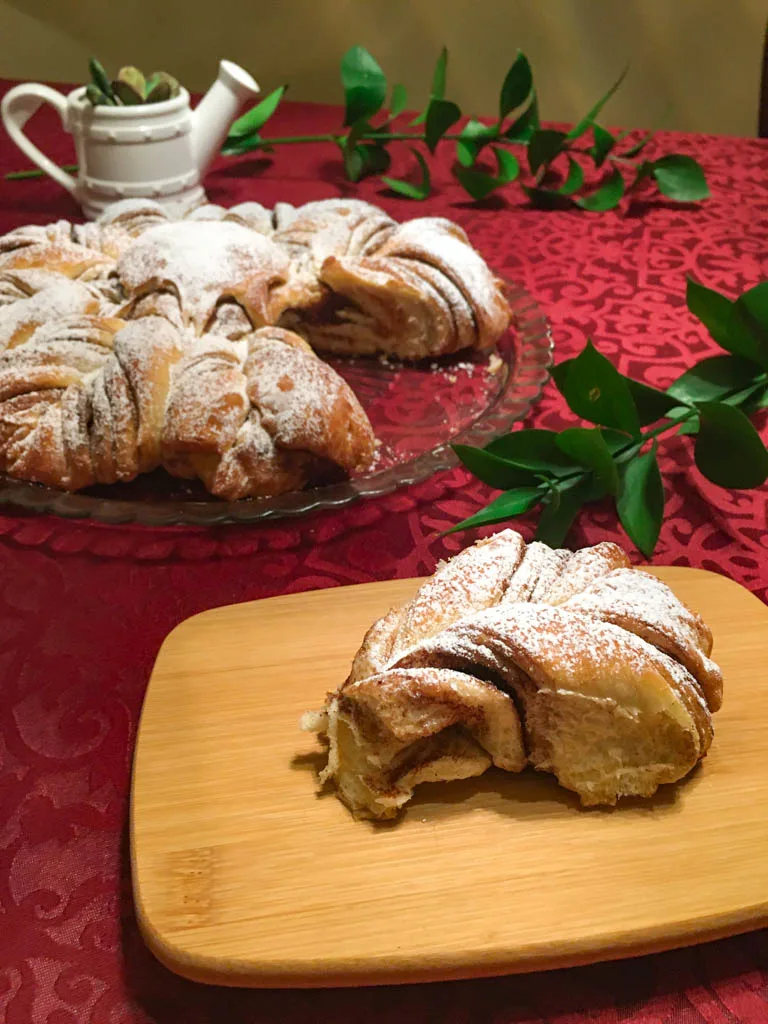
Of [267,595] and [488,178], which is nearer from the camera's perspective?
[267,595]

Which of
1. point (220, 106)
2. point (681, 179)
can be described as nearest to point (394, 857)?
point (220, 106)

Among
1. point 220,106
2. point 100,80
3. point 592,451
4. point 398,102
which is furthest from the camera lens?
point 398,102

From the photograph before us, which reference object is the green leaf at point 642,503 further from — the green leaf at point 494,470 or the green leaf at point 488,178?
the green leaf at point 488,178

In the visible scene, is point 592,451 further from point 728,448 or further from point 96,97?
point 96,97

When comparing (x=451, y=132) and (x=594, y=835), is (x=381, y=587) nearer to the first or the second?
(x=594, y=835)

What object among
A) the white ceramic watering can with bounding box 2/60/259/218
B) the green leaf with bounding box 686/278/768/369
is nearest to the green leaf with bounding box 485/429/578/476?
the green leaf with bounding box 686/278/768/369

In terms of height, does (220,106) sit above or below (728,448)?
above

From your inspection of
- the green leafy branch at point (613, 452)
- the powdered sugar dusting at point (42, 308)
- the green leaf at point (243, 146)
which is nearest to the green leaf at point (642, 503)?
the green leafy branch at point (613, 452)
